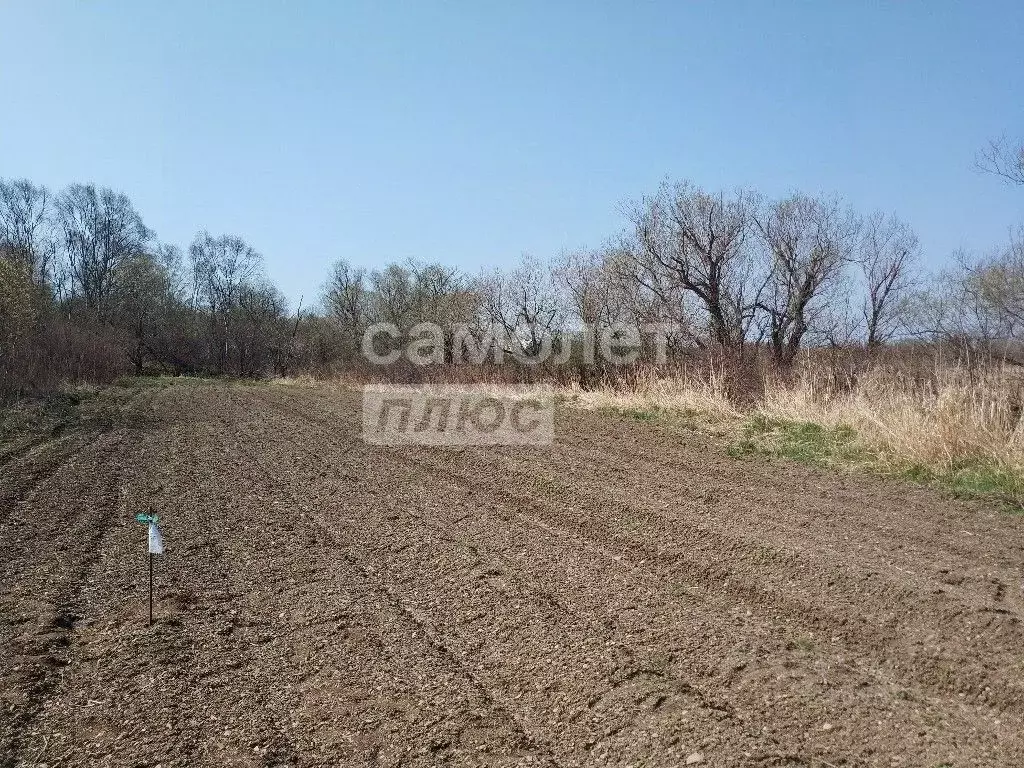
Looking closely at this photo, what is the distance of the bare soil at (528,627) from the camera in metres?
2.52

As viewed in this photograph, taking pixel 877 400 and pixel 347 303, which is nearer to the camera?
pixel 877 400

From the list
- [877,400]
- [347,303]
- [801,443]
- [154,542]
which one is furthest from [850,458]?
[347,303]

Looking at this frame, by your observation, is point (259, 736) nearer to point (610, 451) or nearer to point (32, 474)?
point (610, 451)

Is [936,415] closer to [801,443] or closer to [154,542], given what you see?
[801,443]

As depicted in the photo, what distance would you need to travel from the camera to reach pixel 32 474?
783cm

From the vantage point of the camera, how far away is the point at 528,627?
3463 mm

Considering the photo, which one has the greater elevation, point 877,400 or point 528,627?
point 877,400

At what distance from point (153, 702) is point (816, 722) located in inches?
109

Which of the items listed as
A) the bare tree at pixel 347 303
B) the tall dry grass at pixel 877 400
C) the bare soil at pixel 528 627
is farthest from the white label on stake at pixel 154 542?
the bare tree at pixel 347 303

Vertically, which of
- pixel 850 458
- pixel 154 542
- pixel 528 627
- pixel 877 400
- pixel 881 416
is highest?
pixel 877 400

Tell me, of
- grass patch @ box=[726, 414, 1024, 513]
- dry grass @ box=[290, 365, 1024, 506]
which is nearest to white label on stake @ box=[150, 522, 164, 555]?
grass patch @ box=[726, 414, 1024, 513]

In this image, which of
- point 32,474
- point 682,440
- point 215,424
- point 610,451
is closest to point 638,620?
point 610,451

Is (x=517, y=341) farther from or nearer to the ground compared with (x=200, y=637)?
farther from the ground

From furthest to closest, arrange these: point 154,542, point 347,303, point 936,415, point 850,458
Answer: point 347,303 < point 850,458 < point 936,415 < point 154,542
